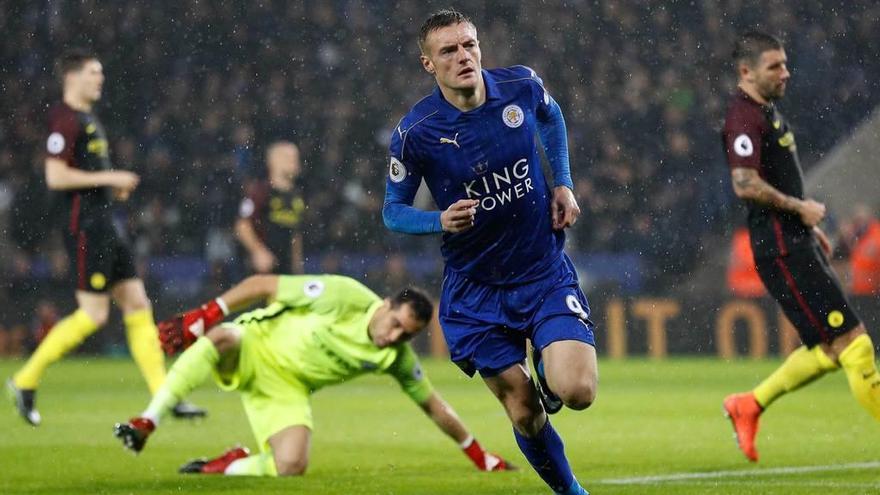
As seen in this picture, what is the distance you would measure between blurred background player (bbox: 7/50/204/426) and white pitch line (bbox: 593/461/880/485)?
3.44m

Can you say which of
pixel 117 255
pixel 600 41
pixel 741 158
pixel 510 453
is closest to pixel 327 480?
pixel 510 453

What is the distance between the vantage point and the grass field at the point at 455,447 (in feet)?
22.0

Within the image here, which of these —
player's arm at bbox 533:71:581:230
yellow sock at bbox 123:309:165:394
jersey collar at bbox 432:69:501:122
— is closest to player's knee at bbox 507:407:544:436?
player's arm at bbox 533:71:581:230

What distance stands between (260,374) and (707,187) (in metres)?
11.9

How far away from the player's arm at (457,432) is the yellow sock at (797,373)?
1332 mm

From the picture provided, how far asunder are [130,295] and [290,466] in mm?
2702

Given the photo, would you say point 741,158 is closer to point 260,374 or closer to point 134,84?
point 260,374

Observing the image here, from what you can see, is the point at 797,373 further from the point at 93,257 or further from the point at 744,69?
the point at 93,257

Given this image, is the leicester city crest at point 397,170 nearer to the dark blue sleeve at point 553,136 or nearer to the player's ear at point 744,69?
the dark blue sleeve at point 553,136

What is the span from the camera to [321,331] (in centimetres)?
746

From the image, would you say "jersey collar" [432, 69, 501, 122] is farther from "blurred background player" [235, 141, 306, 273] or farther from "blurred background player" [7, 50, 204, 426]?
"blurred background player" [235, 141, 306, 273]

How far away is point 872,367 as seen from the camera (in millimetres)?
6941

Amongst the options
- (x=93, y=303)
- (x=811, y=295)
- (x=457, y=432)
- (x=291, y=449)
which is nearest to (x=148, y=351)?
(x=93, y=303)

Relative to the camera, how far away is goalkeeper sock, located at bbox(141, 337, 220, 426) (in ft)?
23.0
